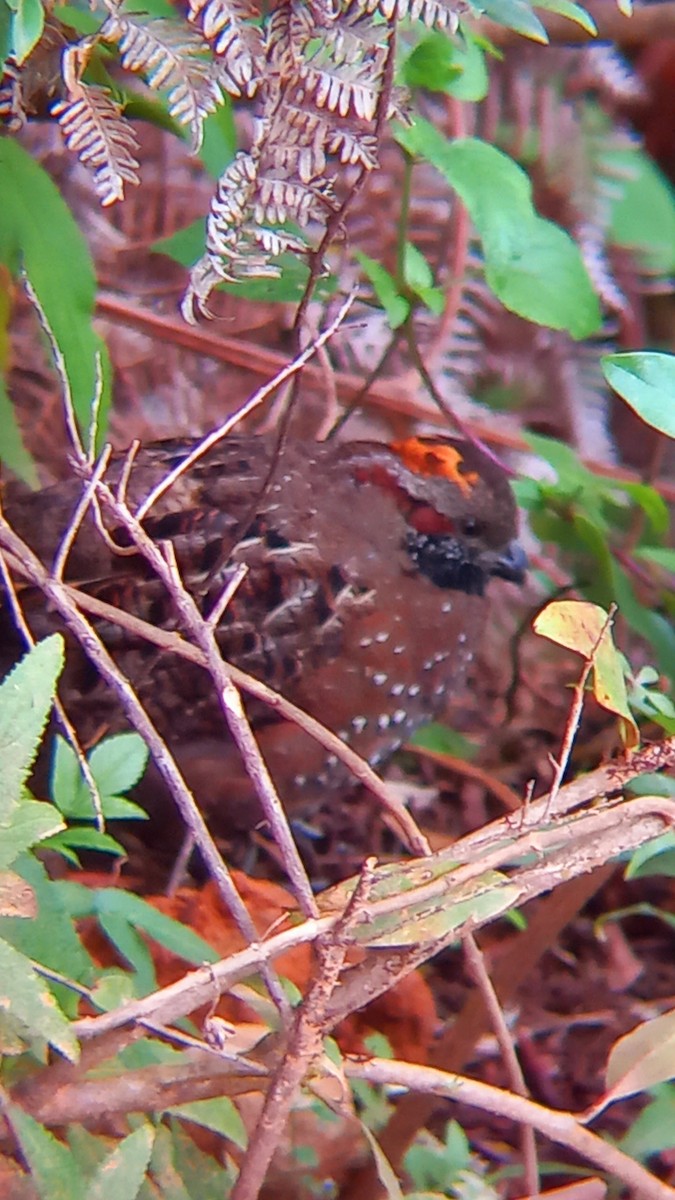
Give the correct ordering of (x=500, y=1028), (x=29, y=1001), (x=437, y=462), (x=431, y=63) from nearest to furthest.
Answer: (x=29, y=1001), (x=500, y=1028), (x=431, y=63), (x=437, y=462)

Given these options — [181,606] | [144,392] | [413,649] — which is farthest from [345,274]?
[181,606]

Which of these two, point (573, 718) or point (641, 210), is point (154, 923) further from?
point (641, 210)

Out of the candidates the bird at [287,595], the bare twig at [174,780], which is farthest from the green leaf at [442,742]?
the bare twig at [174,780]

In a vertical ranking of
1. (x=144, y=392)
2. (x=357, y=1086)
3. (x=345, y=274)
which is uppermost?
(x=345, y=274)

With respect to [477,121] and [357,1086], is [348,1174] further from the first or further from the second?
[477,121]

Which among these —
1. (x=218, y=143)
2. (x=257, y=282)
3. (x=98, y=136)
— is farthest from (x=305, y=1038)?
(x=218, y=143)

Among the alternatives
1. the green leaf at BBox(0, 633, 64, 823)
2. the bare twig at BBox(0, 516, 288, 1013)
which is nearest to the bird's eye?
the bare twig at BBox(0, 516, 288, 1013)

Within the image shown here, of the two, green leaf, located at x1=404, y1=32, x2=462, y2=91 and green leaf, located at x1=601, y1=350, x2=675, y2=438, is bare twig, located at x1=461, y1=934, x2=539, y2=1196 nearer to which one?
green leaf, located at x1=601, y1=350, x2=675, y2=438
